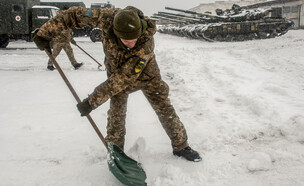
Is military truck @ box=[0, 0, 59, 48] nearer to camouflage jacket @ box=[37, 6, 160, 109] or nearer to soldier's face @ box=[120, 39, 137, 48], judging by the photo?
camouflage jacket @ box=[37, 6, 160, 109]

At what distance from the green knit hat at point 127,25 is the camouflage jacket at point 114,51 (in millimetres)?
138

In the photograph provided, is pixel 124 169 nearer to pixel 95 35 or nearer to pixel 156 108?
pixel 156 108

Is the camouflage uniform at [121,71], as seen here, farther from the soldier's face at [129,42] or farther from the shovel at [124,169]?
the shovel at [124,169]

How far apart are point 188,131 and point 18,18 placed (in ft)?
37.6

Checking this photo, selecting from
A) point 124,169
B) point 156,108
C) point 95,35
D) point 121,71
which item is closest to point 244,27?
point 95,35

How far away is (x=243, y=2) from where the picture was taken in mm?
49188

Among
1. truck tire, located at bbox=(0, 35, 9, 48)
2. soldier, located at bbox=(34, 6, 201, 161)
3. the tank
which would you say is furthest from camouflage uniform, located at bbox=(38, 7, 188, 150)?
truck tire, located at bbox=(0, 35, 9, 48)

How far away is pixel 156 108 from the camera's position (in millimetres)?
2486

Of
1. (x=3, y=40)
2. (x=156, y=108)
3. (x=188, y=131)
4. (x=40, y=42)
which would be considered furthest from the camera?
(x=3, y=40)

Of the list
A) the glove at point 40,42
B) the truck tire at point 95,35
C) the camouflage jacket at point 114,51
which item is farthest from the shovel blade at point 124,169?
the truck tire at point 95,35

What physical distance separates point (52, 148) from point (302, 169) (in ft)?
7.89

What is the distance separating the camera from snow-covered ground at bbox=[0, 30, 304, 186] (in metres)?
2.26

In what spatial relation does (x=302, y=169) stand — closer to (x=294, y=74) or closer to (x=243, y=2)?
(x=294, y=74)

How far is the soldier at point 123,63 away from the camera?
1998mm
